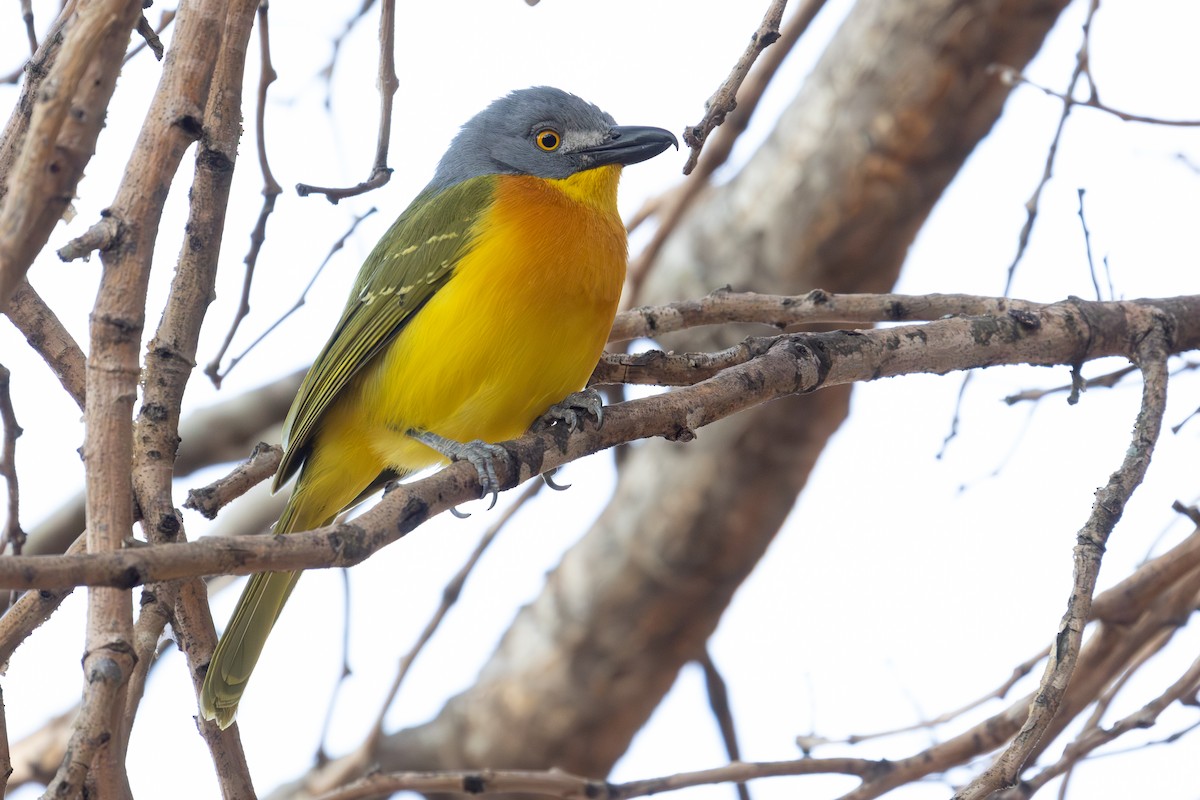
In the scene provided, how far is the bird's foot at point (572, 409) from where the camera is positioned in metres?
3.65

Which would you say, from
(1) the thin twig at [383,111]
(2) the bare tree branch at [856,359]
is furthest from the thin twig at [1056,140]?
(1) the thin twig at [383,111]

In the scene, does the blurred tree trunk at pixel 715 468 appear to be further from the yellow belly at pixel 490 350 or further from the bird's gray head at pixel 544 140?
the yellow belly at pixel 490 350

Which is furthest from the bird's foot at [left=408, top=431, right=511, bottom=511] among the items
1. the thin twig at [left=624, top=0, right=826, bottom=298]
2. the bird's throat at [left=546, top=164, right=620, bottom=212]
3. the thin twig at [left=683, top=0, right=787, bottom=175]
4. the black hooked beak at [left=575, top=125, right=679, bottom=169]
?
the thin twig at [left=624, top=0, right=826, bottom=298]

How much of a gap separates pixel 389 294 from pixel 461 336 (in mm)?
594

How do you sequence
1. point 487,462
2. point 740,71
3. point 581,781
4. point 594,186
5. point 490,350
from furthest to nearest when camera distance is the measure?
point 594,186, point 490,350, point 581,781, point 487,462, point 740,71

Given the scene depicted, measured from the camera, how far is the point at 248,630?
3.81 m

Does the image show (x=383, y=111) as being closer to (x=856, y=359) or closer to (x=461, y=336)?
(x=461, y=336)

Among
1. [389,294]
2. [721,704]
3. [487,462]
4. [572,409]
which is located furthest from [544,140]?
[721,704]

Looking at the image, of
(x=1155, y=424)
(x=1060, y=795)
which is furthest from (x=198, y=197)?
(x=1060, y=795)

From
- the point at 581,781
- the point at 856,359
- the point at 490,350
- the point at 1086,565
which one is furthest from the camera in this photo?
the point at 490,350

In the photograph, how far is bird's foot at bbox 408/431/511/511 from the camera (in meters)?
2.92

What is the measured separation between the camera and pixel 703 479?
6598 mm

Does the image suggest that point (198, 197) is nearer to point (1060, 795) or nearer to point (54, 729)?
point (1060, 795)

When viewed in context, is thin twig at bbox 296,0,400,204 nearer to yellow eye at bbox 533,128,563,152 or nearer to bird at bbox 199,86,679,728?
bird at bbox 199,86,679,728
